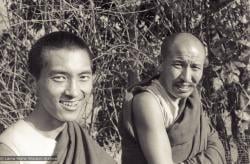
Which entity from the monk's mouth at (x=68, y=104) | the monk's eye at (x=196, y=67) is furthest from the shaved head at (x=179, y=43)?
the monk's mouth at (x=68, y=104)

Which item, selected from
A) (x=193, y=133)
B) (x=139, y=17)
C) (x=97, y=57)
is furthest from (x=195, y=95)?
(x=139, y=17)

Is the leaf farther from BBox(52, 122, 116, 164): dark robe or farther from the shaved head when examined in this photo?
BBox(52, 122, 116, 164): dark robe

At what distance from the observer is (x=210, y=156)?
3383 millimetres

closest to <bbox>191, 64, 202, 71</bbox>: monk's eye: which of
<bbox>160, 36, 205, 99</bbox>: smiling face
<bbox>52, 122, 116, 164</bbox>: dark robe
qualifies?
<bbox>160, 36, 205, 99</bbox>: smiling face

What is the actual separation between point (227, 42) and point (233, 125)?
703 millimetres

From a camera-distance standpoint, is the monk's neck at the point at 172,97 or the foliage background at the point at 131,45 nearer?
the monk's neck at the point at 172,97

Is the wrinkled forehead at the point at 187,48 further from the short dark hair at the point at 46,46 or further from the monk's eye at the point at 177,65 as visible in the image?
the short dark hair at the point at 46,46

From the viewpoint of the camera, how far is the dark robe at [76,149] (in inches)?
92.8

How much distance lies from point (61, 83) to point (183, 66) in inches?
45.1

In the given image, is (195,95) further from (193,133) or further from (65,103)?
(65,103)

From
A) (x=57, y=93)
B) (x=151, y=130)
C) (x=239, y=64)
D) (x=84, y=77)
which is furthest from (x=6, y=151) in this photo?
(x=239, y=64)

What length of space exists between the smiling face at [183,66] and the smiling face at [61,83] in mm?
1022

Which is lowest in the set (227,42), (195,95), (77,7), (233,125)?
(233,125)

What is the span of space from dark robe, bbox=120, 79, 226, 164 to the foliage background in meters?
0.98
